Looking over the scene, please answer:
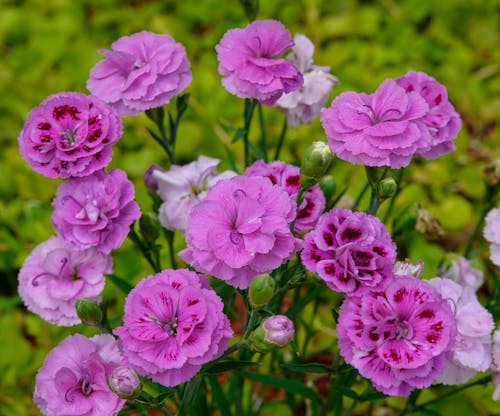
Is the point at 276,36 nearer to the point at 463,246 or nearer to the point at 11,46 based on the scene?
the point at 463,246

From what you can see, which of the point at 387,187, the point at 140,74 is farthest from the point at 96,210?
the point at 387,187

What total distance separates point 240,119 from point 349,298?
5.03 ft

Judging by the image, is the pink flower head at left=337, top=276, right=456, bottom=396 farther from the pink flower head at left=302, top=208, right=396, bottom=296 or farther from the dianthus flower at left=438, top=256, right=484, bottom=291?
the dianthus flower at left=438, top=256, right=484, bottom=291

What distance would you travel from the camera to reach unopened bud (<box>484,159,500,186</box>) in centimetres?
140

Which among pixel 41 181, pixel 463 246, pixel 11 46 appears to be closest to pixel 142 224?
pixel 41 181

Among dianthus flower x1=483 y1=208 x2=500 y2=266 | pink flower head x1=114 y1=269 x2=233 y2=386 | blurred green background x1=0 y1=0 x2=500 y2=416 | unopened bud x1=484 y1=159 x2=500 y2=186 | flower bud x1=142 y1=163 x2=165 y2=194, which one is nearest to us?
pink flower head x1=114 y1=269 x2=233 y2=386

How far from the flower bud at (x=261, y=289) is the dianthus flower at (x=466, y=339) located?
0.31 m

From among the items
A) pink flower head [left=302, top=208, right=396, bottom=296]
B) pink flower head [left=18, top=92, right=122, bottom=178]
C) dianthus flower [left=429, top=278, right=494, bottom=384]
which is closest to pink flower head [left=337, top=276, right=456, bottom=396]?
pink flower head [left=302, top=208, right=396, bottom=296]

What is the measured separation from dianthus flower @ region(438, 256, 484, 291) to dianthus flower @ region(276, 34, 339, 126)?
413 millimetres

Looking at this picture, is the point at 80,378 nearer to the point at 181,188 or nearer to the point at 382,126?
the point at 181,188

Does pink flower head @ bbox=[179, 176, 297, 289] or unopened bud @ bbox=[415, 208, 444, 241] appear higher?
pink flower head @ bbox=[179, 176, 297, 289]

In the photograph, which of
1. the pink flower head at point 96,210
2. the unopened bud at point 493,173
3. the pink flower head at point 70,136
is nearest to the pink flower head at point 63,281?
the pink flower head at point 96,210

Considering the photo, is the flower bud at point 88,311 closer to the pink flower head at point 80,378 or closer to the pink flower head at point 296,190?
the pink flower head at point 80,378

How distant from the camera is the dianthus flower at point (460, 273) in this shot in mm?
1325
